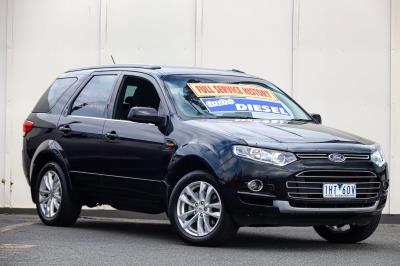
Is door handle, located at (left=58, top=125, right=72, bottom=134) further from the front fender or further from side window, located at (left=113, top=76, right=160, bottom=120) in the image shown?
the front fender

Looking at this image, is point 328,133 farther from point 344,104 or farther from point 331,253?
point 344,104

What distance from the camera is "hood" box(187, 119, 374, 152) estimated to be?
30.4ft

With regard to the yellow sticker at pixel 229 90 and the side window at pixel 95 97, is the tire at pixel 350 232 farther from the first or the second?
the side window at pixel 95 97

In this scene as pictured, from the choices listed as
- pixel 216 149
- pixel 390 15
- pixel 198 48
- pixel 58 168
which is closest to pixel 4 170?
pixel 198 48

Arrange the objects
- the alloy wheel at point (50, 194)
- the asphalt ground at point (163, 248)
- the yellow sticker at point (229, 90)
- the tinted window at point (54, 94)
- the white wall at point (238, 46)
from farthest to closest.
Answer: the white wall at point (238, 46) < the tinted window at point (54, 94) < the alloy wheel at point (50, 194) < the yellow sticker at point (229, 90) < the asphalt ground at point (163, 248)

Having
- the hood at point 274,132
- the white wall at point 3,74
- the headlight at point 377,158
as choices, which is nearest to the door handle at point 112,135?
the hood at point 274,132

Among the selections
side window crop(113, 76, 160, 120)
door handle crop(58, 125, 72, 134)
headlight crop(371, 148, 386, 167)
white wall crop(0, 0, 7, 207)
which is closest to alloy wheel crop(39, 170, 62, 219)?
door handle crop(58, 125, 72, 134)

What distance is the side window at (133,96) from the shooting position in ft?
35.1

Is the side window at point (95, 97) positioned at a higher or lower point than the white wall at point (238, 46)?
lower

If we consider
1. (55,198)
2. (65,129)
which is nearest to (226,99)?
(65,129)

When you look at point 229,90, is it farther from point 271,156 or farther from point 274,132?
point 271,156

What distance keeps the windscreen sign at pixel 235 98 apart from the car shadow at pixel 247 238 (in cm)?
130

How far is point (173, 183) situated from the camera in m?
9.90

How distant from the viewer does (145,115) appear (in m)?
9.98
